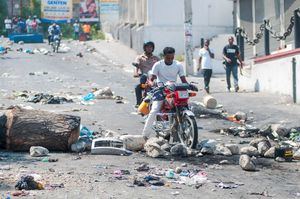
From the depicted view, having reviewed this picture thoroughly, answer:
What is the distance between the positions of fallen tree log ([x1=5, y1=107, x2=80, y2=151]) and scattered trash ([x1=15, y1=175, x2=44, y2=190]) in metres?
2.56

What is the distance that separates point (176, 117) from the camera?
10.9 m

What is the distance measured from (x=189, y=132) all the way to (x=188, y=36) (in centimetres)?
1639

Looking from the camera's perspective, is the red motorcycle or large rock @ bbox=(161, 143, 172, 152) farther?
the red motorcycle

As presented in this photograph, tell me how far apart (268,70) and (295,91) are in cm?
281

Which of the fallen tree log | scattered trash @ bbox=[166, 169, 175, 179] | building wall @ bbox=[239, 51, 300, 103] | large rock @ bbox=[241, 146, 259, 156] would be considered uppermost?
building wall @ bbox=[239, 51, 300, 103]

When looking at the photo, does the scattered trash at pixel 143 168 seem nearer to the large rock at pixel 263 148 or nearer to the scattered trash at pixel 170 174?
the scattered trash at pixel 170 174

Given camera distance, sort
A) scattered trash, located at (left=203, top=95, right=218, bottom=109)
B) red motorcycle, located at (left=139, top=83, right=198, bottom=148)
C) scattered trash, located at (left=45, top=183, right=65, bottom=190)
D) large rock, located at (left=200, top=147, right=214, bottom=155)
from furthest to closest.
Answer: scattered trash, located at (left=203, top=95, right=218, bottom=109) → red motorcycle, located at (left=139, top=83, right=198, bottom=148) → large rock, located at (left=200, top=147, right=214, bottom=155) → scattered trash, located at (left=45, top=183, right=65, bottom=190)

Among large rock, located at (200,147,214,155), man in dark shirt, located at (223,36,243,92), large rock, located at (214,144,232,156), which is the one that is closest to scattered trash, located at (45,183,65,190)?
large rock, located at (200,147,214,155)

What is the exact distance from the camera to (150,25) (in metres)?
35.8

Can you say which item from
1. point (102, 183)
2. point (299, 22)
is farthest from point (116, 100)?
point (102, 183)

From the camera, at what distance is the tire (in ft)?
33.8

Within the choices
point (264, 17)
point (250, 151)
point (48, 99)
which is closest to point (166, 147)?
point (250, 151)

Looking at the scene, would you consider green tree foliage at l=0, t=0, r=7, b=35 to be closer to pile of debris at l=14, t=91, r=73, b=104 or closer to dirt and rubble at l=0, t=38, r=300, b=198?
pile of debris at l=14, t=91, r=73, b=104

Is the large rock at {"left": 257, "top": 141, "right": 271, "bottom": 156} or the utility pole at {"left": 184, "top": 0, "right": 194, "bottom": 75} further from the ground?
the utility pole at {"left": 184, "top": 0, "right": 194, "bottom": 75}
